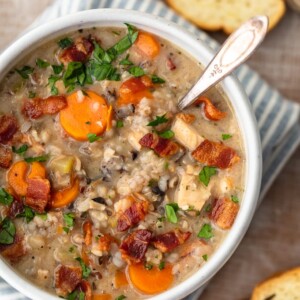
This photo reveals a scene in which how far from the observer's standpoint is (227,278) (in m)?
3.39

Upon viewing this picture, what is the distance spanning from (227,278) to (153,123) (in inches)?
47.8

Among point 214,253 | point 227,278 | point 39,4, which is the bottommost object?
point 227,278

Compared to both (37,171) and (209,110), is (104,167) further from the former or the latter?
(209,110)

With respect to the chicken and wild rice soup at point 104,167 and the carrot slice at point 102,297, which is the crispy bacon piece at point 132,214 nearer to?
the chicken and wild rice soup at point 104,167

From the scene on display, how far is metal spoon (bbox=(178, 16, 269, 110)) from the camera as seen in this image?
239 centimetres

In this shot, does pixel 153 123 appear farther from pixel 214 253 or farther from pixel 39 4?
pixel 39 4

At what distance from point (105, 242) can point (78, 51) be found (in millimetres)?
761

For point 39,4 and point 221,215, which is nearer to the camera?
point 221,215

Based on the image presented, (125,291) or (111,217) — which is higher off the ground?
(111,217)

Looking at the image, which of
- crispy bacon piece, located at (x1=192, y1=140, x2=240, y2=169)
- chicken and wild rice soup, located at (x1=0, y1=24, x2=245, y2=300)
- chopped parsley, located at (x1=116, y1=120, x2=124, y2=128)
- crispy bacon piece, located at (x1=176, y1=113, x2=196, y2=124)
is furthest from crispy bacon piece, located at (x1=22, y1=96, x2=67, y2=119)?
crispy bacon piece, located at (x1=192, y1=140, x2=240, y2=169)

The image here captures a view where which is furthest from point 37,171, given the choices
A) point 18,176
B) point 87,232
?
point 87,232

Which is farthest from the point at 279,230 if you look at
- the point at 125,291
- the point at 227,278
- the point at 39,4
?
the point at 39,4

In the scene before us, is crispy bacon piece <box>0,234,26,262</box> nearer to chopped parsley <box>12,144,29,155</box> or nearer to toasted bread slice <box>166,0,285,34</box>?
chopped parsley <box>12,144,29,155</box>

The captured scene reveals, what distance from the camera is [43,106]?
2566 millimetres
